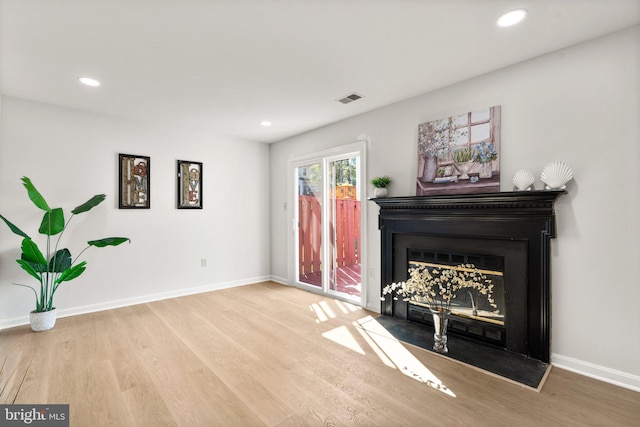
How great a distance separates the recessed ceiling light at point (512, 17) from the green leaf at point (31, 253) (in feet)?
14.1

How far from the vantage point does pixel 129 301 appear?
3828 mm

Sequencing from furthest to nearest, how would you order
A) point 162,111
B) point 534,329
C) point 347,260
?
point 347,260 → point 162,111 → point 534,329

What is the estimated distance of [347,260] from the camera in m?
4.15

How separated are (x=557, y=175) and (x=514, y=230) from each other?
0.52 m

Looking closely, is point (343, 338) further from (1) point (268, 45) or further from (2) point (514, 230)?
(1) point (268, 45)

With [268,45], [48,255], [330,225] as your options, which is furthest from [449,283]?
[48,255]

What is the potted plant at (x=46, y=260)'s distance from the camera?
2.86 metres

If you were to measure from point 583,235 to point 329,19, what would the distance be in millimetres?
2384

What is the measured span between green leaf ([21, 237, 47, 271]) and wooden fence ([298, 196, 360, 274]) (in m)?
3.08

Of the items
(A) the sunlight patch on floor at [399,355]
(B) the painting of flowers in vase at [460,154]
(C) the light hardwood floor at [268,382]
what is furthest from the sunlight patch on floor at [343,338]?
(B) the painting of flowers in vase at [460,154]

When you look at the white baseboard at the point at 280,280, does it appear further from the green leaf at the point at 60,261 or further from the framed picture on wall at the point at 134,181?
the green leaf at the point at 60,261

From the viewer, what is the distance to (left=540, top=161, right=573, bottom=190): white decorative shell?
86.5 inches

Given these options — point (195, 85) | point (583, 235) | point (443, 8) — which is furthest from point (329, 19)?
point (583, 235)

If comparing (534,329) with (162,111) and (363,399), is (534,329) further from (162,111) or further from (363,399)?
(162,111)
